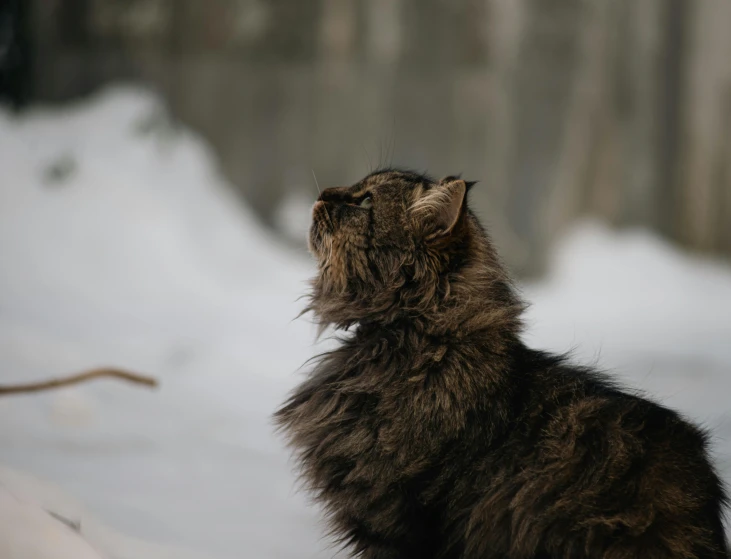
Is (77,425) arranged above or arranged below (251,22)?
below

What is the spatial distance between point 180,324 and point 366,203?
7.75 ft

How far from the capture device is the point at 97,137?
511 cm

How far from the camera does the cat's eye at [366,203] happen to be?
7.32 feet

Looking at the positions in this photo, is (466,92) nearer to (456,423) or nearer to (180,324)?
(180,324)

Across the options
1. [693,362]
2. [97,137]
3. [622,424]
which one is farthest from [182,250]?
[622,424]

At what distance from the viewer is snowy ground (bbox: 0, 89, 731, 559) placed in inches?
110

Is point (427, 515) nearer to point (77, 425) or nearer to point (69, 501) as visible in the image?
point (69, 501)

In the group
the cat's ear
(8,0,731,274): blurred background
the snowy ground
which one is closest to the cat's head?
the cat's ear

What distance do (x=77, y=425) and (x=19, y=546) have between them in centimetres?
166

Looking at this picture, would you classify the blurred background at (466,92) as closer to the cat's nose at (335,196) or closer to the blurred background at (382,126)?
the blurred background at (382,126)

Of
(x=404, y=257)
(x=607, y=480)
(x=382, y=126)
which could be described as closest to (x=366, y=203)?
(x=404, y=257)

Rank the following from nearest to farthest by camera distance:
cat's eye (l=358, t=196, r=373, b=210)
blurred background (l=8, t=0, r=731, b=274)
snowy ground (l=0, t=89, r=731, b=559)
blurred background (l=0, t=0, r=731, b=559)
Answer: cat's eye (l=358, t=196, r=373, b=210) < snowy ground (l=0, t=89, r=731, b=559) < blurred background (l=0, t=0, r=731, b=559) < blurred background (l=8, t=0, r=731, b=274)

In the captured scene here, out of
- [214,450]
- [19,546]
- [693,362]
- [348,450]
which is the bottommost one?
[19,546]

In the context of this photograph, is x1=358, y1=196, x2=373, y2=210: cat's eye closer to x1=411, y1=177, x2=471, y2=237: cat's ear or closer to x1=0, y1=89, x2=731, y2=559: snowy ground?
x1=411, y1=177, x2=471, y2=237: cat's ear
